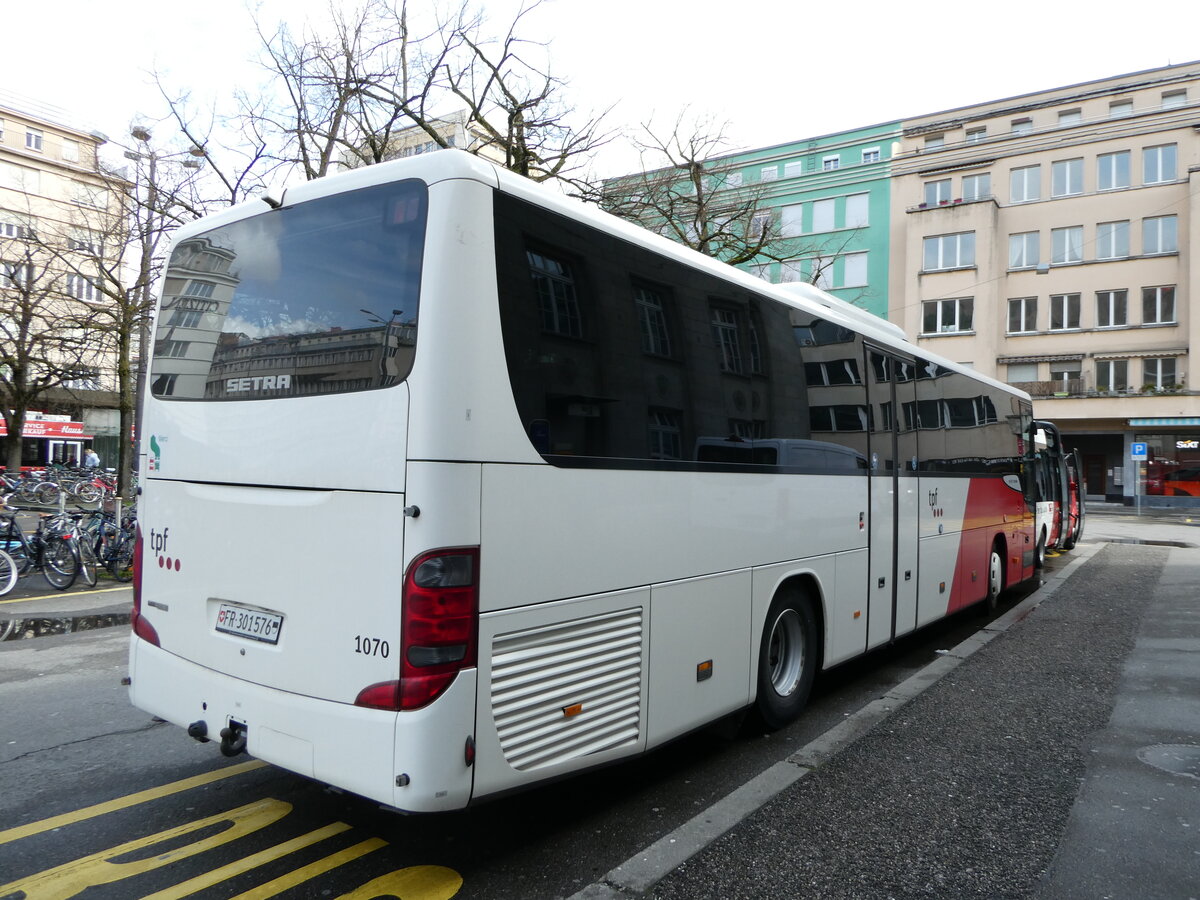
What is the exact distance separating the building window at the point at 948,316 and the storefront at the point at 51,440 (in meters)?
44.2

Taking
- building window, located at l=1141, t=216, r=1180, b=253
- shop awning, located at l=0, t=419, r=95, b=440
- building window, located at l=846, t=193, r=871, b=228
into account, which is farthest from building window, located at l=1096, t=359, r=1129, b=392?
shop awning, located at l=0, t=419, r=95, b=440

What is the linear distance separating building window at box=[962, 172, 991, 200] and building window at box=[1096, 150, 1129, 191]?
4.68 m

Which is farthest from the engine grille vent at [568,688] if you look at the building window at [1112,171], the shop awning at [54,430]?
the shop awning at [54,430]

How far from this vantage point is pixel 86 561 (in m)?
11.9

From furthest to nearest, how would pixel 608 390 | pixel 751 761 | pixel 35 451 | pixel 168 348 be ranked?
pixel 35 451
pixel 751 761
pixel 168 348
pixel 608 390

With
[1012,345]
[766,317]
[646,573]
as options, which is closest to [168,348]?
[646,573]

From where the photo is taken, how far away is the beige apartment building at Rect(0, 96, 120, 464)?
22609 millimetres

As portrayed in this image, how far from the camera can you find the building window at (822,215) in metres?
45.3

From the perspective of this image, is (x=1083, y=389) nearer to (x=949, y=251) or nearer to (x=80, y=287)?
(x=949, y=251)

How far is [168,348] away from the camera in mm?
4527

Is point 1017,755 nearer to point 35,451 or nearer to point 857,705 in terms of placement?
point 857,705

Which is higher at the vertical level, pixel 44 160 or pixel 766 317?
pixel 44 160

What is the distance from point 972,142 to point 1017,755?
4396cm

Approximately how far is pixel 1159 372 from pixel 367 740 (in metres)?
44.0
